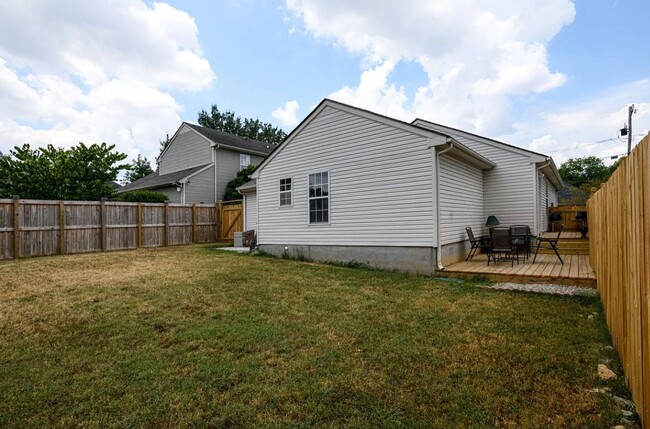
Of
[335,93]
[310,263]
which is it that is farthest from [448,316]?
[335,93]

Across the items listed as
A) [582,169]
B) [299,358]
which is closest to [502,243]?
[299,358]

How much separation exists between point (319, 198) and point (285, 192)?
1532mm

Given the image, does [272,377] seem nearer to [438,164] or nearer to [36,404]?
[36,404]

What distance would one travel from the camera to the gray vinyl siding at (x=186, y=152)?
70.7 ft

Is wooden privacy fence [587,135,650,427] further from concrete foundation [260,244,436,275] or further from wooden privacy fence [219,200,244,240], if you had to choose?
wooden privacy fence [219,200,244,240]

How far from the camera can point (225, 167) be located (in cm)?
2147

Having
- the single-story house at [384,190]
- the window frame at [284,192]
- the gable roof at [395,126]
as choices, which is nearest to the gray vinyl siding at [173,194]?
the single-story house at [384,190]

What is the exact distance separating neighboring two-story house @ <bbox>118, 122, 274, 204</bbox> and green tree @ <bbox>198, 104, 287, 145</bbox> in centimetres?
2029

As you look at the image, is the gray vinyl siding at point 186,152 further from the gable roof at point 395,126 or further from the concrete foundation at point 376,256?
the concrete foundation at point 376,256

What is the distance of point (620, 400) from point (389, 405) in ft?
5.88

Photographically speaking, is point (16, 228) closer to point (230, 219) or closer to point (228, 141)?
point (230, 219)

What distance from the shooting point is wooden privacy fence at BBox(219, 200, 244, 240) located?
1697 centimetres

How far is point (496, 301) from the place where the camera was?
550cm

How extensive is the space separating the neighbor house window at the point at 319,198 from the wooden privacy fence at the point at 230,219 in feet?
25.1
